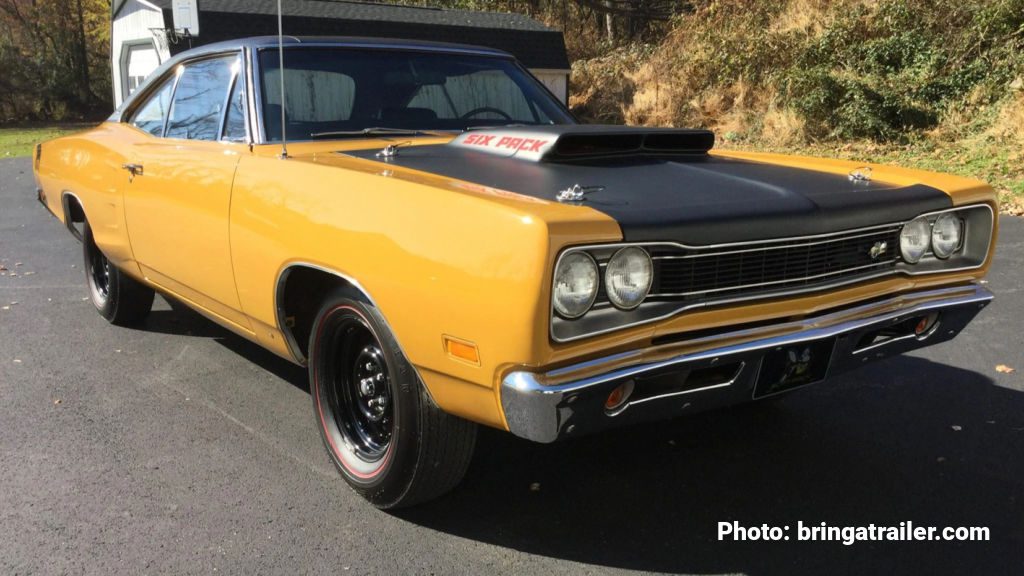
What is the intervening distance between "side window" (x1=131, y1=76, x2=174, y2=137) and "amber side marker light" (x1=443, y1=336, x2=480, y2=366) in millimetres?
2802

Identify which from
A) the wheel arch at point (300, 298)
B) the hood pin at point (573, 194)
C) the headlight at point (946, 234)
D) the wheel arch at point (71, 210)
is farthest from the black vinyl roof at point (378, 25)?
the hood pin at point (573, 194)

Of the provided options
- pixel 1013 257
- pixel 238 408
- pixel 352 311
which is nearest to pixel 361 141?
pixel 352 311

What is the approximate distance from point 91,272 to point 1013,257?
268 inches

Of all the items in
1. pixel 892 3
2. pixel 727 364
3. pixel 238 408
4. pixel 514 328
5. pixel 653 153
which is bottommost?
pixel 238 408

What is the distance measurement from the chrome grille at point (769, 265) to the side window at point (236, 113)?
205 centimetres

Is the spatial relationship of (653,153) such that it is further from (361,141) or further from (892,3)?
(892,3)

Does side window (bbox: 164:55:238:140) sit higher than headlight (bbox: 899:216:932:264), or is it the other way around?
side window (bbox: 164:55:238:140)

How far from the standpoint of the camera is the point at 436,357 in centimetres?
241

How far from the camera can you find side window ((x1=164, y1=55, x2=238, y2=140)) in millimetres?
3891

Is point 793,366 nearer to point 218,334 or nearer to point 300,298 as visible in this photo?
point 300,298

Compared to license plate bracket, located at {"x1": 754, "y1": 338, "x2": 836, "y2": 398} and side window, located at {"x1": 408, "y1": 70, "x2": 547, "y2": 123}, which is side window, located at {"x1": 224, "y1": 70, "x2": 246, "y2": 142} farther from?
license plate bracket, located at {"x1": 754, "y1": 338, "x2": 836, "y2": 398}

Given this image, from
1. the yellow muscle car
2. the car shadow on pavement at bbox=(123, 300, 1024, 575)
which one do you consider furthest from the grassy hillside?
the yellow muscle car

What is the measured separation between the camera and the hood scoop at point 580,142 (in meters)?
3.12

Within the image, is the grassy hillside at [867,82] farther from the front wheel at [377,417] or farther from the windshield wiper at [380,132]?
the front wheel at [377,417]
